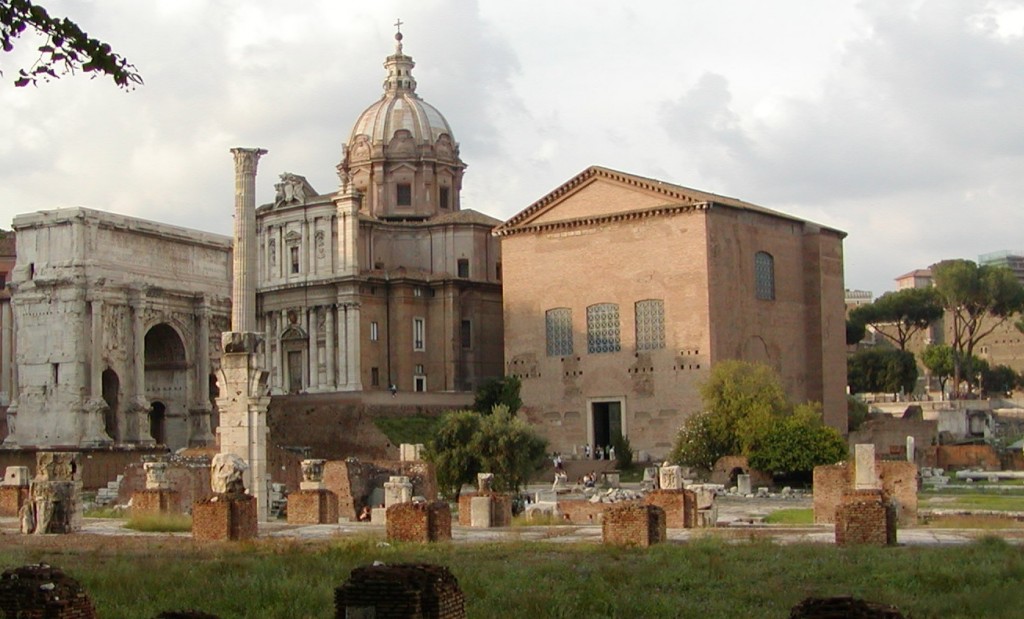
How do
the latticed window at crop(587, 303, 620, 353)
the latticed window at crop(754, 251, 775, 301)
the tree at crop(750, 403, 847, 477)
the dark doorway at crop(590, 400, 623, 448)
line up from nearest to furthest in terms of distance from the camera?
the tree at crop(750, 403, 847, 477), the dark doorway at crop(590, 400, 623, 448), the latticed window at crop(587, 303, 620, 353), the latticed window at crop(754, 251, 775, 301)

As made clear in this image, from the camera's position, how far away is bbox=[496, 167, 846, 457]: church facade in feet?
169

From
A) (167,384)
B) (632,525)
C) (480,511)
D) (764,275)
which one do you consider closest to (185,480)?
(480,511)

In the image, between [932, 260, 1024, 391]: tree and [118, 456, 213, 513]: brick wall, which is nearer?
[118, 456, 213, 513]: brick wall

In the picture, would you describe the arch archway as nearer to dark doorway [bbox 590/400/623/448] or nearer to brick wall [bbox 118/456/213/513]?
dark doorway [bbox 590/400/623/448]

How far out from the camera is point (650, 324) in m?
52.6

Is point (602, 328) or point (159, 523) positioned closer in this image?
point (159, 523)

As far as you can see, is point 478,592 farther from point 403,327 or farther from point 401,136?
point 401,136

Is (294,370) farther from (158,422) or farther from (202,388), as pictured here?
(158,422)

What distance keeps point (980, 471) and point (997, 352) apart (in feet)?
165

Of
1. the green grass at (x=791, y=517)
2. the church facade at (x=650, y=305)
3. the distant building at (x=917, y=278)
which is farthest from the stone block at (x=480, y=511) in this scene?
the distant building at (x=917, y=278)

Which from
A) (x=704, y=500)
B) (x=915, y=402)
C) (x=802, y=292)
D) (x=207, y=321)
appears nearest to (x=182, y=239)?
(x=207, y=321)

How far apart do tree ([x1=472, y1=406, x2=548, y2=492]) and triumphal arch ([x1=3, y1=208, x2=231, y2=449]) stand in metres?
14.6

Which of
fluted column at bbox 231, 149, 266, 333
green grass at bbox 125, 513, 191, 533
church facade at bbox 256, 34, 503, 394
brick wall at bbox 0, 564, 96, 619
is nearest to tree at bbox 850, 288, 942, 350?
church facade at bbox 256, 34, 503, 394

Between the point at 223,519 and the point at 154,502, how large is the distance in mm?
5850
